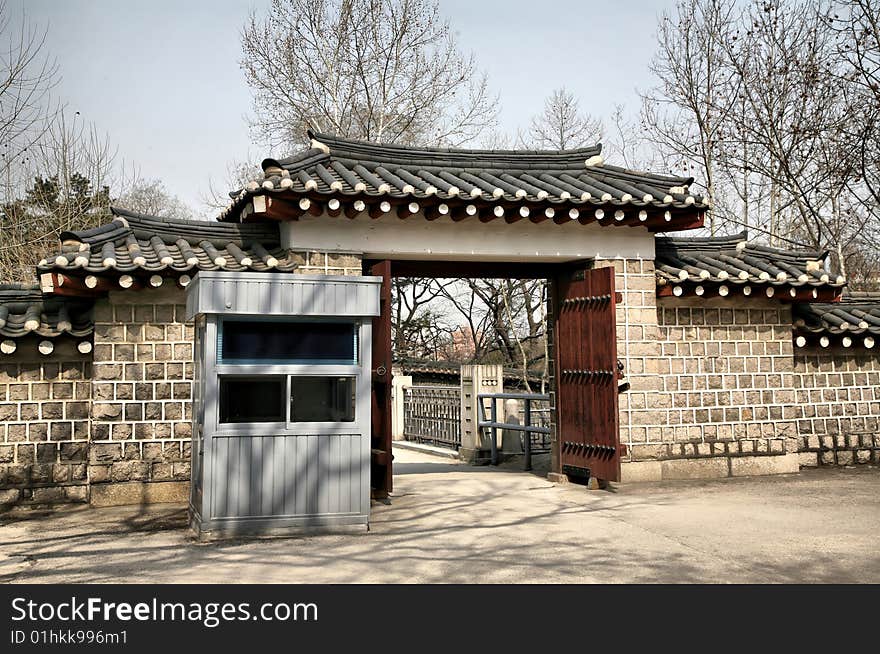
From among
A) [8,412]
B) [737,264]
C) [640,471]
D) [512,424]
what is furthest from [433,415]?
[8,412]

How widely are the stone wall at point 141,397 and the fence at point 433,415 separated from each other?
22.8ft

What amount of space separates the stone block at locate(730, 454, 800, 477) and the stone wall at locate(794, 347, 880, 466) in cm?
58

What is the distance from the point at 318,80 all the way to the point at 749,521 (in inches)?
690

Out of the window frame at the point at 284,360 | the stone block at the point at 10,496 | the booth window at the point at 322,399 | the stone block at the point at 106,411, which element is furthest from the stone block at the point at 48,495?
the booth window at the point at 322,399

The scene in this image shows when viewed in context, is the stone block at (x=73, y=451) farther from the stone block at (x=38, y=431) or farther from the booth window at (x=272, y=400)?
the booth window at (x=272, y=400)

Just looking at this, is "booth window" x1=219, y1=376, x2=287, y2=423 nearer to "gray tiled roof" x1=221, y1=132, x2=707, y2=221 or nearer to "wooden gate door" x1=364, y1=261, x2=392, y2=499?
"wooden gate door" x1=364, y1=261, x2=392, y2=499

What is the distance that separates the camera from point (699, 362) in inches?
374

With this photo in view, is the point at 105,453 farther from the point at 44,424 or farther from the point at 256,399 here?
the point at 256,399

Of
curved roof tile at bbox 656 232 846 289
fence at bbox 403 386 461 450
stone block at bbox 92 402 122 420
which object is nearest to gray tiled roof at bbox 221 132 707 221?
curved roof tile at bbox 656 232 846 289

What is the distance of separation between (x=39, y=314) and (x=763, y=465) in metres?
7.88

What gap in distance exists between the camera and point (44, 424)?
798 cm

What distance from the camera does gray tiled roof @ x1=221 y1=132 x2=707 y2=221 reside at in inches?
314

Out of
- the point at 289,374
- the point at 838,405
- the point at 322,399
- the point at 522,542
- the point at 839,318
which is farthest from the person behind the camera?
the point at 838,405
